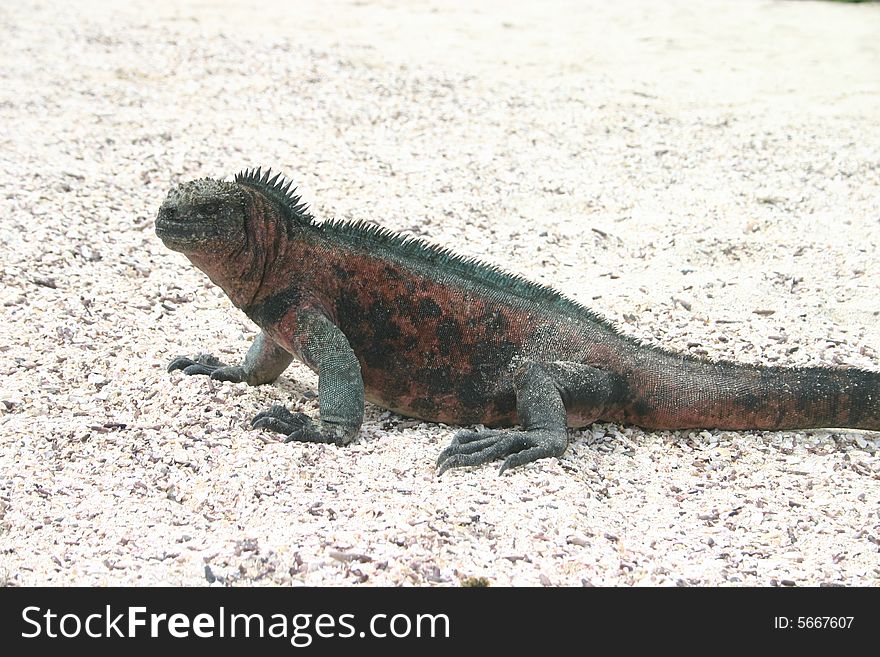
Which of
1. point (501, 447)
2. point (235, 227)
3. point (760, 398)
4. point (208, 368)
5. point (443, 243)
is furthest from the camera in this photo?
point (443, 243)

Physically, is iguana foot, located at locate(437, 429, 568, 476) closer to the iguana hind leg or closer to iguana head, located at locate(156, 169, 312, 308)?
the iguana hind leg

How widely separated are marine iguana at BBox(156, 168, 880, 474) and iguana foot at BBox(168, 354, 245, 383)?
434 mm

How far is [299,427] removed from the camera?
418cm

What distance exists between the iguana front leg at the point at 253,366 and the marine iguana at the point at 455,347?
0.29m

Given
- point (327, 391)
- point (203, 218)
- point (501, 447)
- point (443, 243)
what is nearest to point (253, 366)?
point (327, 391)

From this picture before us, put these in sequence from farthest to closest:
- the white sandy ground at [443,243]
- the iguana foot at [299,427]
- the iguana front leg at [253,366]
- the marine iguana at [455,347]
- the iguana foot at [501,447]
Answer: the iguana front leg at [253,366] → the marine iguana at [455,347] → the iguana foot at [299,427] → the iguana foot at [501,447] → the white sandy ground at [443,243]

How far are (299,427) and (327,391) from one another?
190mm

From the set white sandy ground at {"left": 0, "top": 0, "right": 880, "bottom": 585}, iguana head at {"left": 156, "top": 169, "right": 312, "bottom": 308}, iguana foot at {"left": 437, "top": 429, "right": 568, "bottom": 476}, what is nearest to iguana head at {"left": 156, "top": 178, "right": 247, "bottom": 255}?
iguana head at {"left": 156, "top": 169, "right": 312, "bottom": 308}

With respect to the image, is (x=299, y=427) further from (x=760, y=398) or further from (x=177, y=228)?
(x=760, y=398)

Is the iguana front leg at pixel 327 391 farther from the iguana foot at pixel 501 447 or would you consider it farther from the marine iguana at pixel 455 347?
the iguana foot at pixel 501 447

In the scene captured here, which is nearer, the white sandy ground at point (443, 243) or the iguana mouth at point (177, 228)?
the white sandy ground at point (443, 243)

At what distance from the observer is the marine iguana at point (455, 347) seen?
435 centimetres

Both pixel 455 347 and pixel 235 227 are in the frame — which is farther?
pixel 455 347

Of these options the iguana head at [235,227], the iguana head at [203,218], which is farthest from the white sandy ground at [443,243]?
the iguana head at [203,218]
